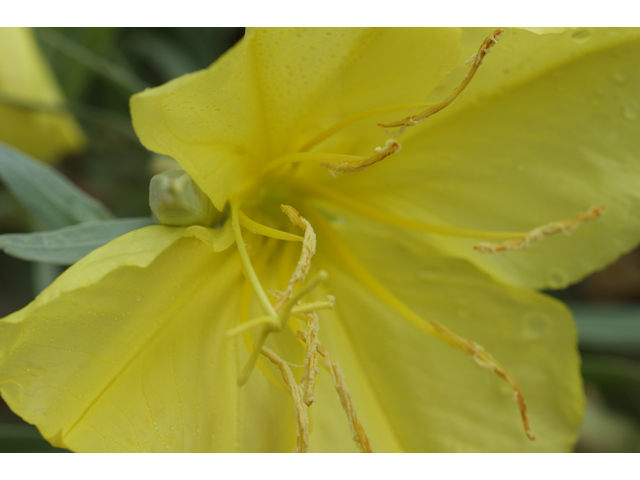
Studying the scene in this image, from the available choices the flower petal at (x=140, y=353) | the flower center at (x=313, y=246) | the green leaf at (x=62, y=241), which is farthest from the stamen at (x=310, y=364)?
the green leaf at (x=62, y=241)

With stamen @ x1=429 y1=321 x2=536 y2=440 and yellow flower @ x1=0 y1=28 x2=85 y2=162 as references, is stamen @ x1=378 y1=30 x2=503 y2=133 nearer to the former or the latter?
stamen @ x1=429 y1=321 x2=536 y2=440

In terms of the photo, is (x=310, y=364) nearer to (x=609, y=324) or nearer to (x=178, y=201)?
(x=178, y=201)

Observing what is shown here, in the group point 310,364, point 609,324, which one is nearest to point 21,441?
point 310,364

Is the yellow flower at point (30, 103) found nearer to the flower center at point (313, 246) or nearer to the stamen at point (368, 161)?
the flower center at point (313, 246)

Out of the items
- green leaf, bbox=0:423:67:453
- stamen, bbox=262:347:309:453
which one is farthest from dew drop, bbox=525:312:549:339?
green leaf, bbox=0:423:67:453

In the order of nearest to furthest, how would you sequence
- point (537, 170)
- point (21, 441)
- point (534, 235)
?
point (534, 235)
point (537, 170)
point (21, 441)

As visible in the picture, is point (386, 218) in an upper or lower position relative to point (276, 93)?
lower
